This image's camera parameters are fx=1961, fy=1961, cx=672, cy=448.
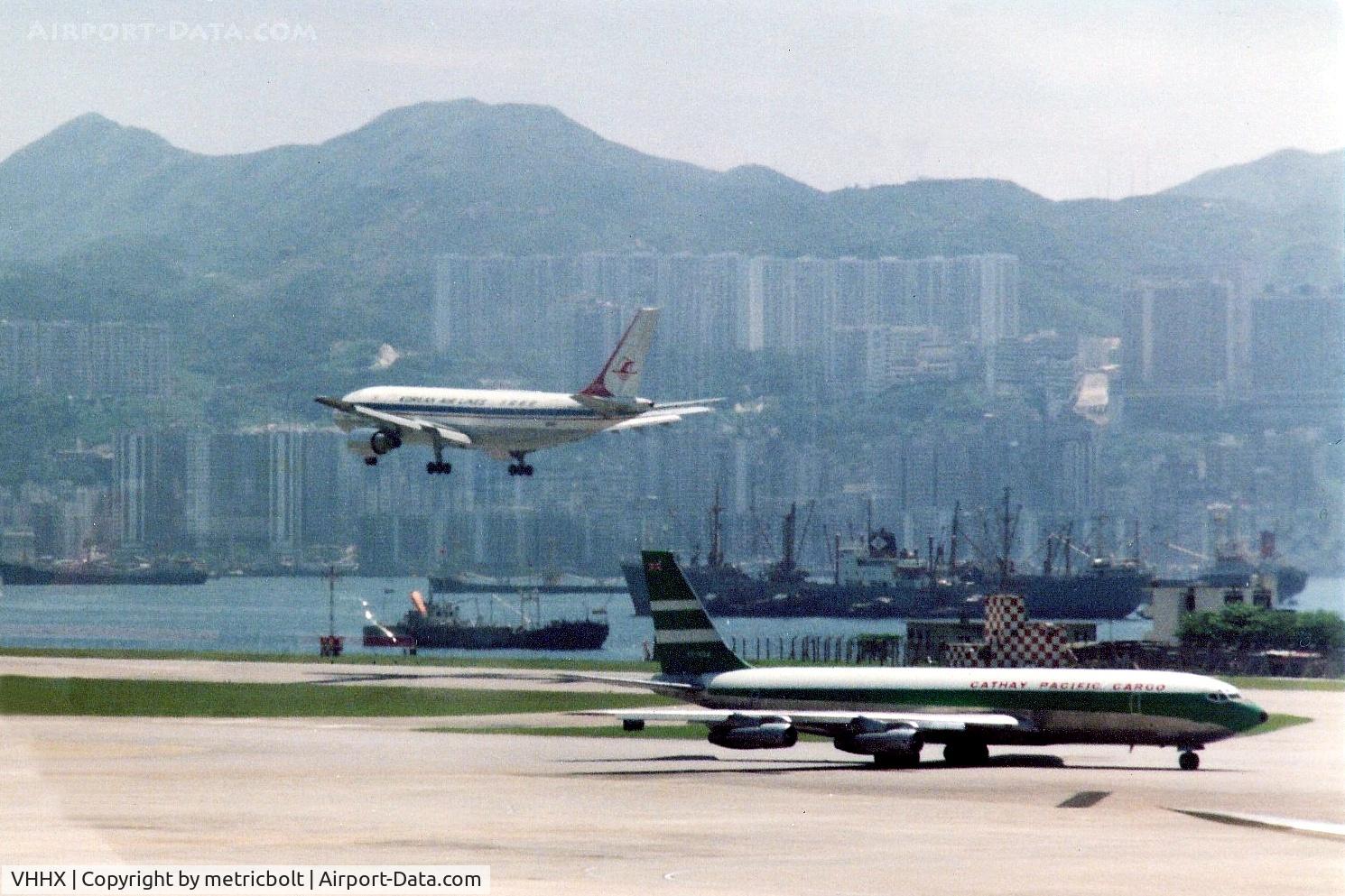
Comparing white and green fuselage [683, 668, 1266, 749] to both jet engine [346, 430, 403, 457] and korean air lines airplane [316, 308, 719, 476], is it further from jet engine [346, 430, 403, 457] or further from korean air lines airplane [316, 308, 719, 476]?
jet engine [346, 430, 403, 457]

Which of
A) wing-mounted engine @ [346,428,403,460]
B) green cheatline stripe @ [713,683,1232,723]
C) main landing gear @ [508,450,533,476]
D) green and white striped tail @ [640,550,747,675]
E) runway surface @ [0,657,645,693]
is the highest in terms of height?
wing-mounted engine @ [346,428,403,460]

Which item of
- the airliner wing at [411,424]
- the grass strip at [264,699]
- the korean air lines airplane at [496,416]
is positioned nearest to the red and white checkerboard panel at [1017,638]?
the grass strip at [264,699]

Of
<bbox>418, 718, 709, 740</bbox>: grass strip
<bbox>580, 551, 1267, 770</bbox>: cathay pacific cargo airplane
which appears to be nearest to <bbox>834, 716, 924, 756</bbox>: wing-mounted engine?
<bbox>580, 551, 1267, 770</bbox>: cathay pacific cargo airplane

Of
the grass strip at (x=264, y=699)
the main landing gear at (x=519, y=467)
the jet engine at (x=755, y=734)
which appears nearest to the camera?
the jet engine at (x=755, y=734)

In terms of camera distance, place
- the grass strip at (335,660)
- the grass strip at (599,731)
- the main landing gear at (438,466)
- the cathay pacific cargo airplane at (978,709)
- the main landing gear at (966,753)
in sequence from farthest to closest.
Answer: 1. the grass strip at (335,660)
2. the main landing gear at (438,466)
3. the grass strip at (599,731)
4. the main landing gear at (966,753)
5. the cathay pacific cargo airplane at (978,709)

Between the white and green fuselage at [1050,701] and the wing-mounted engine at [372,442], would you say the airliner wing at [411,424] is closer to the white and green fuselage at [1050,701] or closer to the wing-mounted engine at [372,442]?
the wing-mounted engine at [372,442]

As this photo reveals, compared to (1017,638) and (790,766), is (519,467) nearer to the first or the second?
(1017,638)

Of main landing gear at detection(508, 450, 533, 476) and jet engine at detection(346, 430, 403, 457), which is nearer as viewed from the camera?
main landing gear at detection(508, 450, 533, 476)

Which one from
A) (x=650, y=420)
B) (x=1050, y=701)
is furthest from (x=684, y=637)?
(x=650, y=420)
